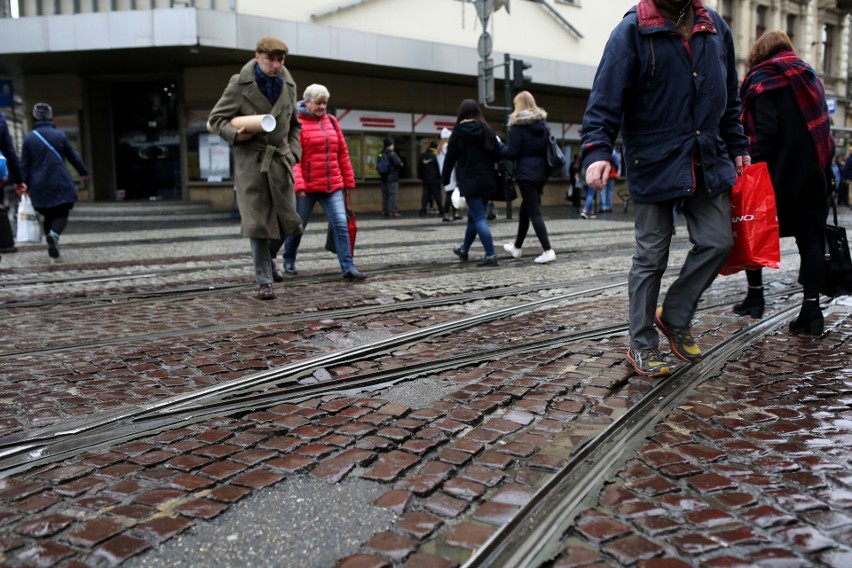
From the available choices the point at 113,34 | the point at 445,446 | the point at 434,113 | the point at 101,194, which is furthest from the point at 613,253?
the point at 101,194

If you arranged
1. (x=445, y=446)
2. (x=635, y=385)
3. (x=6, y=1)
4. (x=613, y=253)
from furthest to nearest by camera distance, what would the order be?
(x=6, y=1)
(x=613, y=253)
(x=635, y=385)
(x=445, y=446)

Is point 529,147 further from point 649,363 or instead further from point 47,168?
point 47,168

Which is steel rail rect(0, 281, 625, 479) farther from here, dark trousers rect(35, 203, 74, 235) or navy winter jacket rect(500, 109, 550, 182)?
dark trousers rect(35, 203, 74, 235)

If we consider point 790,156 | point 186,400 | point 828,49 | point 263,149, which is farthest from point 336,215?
point 828,49

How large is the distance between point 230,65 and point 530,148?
44.8ft

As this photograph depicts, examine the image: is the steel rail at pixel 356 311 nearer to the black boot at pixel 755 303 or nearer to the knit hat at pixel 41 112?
the black boot at pixel 755 303

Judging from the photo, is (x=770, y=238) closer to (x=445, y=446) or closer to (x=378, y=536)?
(x=445, y=446)

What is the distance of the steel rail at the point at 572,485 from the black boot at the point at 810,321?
112cm

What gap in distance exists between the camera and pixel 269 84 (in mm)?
6168

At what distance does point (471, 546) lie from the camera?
2.14m

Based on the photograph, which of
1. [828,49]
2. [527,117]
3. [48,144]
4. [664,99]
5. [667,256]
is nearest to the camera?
[664,99]

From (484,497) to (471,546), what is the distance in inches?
13.0

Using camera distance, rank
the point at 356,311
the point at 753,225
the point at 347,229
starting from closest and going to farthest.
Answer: the point at 753,225 < the point at 356,311 < the point at 347,229

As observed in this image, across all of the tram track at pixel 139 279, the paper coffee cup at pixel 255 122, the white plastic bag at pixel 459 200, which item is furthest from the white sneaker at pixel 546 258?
the paper coffee cup at pixel 255 122
